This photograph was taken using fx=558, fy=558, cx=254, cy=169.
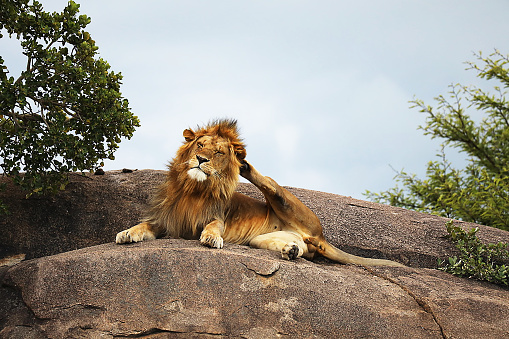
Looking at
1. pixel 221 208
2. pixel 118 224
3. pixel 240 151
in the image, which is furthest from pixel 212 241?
pixel 118 224

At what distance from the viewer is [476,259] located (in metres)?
7.43

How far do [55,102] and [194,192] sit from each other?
8.01ft

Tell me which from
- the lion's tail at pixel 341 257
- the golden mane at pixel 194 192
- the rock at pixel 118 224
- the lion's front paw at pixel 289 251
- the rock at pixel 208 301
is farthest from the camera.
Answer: the rock at pixel 118 224

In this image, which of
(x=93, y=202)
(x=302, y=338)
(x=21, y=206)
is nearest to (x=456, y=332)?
(x=302, y=338)

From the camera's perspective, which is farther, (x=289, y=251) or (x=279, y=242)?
(x=279, y=242)

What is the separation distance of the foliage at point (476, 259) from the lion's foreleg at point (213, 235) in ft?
10.4

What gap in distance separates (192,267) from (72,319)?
42.6 inches

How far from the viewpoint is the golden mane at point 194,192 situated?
19.3 ft

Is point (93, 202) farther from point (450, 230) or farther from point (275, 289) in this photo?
point (450, 230)

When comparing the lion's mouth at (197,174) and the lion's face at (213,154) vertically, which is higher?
the lion's face at (213,154)

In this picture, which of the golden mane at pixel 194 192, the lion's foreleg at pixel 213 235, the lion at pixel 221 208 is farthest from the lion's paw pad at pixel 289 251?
the golden mane at pixel 194 192

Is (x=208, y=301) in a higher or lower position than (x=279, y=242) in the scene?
lower

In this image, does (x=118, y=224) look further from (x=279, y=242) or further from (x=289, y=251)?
(x=289, y=251)

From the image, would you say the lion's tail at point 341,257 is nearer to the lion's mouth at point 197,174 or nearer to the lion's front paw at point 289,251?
the lion's front paw at point 289,251
